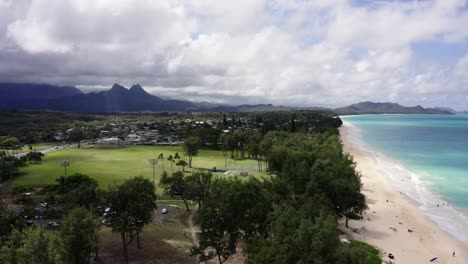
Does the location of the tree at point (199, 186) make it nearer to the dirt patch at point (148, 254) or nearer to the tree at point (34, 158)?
the dirt patch at point (148, 254)

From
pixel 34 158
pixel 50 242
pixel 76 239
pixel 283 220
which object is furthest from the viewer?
pixel 34 158

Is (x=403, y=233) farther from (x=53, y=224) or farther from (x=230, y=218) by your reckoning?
(x=53, y=224)

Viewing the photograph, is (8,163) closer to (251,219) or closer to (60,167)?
(60,167)

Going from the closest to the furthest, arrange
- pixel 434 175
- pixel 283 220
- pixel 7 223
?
1. pixel 283 220
2. pixel 7 223
3. pixel 434 175

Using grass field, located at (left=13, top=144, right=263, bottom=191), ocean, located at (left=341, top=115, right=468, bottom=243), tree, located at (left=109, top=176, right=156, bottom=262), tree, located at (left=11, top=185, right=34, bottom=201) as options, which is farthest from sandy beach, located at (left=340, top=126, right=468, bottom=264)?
tree, located at (left=11, top=185, right=34, bottom=201)

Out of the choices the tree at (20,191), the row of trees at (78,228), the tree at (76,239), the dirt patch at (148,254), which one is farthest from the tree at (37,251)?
the tree at (20,191)

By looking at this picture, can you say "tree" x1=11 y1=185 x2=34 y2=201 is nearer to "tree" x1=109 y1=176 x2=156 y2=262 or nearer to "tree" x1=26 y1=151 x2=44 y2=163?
"tree" x1=109 y1=176 x2=156 y2=262

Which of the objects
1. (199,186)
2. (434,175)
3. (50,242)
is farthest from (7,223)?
(434,175)
